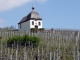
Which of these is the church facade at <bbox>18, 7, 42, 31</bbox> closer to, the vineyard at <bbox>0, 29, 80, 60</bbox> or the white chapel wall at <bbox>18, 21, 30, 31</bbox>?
the white chapel wall at <bbox>18, 21, 30, 31</bbox>

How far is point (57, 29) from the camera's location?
2755 cm

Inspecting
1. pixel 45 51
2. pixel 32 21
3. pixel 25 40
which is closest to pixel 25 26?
pixel 32 21

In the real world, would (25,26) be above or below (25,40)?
above

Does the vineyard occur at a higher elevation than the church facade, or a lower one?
lower

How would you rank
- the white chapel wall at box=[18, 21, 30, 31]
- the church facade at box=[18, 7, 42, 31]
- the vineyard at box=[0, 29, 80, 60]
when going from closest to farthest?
1. the vineyard at box=[0, 29, 80, 60]
2. the church facade at box=[18, 7, 42, 31]
3. the white chapel wall at box=[18, 21, 30, 31]

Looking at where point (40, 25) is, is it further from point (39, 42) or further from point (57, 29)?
point (39, 42)

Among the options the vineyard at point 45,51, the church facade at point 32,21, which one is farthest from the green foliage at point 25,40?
the church facade at point 32,21

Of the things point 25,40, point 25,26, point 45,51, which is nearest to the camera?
point 45,51

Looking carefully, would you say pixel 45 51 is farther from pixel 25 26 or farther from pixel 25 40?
pixel 25 26

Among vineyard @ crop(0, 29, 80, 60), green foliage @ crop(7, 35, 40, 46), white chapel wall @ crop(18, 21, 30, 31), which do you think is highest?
white chapel wall @ crop(18, 21, 30, 31)

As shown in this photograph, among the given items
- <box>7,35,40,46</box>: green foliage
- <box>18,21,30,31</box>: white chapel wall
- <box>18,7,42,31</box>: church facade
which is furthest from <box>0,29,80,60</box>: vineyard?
<box>18,21,30,31</box>: white chapel wall

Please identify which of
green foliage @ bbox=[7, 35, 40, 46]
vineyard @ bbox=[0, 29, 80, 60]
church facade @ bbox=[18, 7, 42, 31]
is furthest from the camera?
church facade @ bbox=[18, 7, 42, 31]

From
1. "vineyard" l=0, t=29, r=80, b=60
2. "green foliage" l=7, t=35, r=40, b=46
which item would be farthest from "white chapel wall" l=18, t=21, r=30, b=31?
"green foliage" l=7, t=35, r=40, b=46

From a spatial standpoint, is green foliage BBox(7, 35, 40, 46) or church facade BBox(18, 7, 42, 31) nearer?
green foliage BBox(7, 35, 40, 46)
